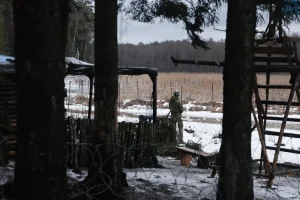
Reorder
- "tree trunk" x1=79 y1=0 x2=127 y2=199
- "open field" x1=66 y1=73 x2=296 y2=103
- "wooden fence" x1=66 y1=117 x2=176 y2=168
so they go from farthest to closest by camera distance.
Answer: "open field" x1=66 y1=73 x2=296 y2=103, "wooden fence" x1=66 y1=117 x2=176 y2=168, "tree trunk" x1=79 y1=0 x2=127 y2=199

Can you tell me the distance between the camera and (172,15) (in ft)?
26.3

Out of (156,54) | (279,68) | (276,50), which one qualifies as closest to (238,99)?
(279,68)

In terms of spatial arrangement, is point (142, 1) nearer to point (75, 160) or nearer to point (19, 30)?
point (75, 160)

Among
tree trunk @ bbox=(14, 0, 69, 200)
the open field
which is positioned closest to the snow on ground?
tree trunk @ bbox=(14, 0, 69, 200)

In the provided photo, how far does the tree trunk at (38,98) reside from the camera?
2.88 metres

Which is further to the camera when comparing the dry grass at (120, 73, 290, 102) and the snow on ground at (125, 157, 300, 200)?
the dry grass at (120, 73, 290, 102)

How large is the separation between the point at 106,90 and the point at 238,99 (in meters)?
2.12

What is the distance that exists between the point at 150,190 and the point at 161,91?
3069 centimetres

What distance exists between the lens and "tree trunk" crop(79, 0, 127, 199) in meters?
6.07

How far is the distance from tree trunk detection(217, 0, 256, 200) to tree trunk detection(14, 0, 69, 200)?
2122 mm

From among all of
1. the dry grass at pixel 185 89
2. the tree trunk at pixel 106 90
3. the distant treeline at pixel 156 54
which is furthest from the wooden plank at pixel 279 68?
the distant treeline at pixel 156 54

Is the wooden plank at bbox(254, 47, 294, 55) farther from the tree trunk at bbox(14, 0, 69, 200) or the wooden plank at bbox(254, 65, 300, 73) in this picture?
the tree trunk at bbox(14, 0, 69, 200)

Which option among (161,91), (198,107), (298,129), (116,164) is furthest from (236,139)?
(161,91)

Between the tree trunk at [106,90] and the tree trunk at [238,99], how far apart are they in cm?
174
